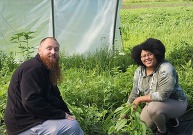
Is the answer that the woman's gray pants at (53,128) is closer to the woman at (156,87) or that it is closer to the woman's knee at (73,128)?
the woman's knee at (73,128)

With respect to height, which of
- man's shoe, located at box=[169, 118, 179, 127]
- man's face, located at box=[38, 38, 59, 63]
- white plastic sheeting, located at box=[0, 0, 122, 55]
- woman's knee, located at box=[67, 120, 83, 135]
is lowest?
man's shoe, located at box=[169, 118, 179, 127]

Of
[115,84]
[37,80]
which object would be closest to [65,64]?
[115,84]

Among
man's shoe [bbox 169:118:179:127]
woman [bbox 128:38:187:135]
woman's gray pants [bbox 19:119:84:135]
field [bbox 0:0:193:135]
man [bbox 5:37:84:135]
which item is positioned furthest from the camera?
man's shoe [bbox 169:118:179:127]

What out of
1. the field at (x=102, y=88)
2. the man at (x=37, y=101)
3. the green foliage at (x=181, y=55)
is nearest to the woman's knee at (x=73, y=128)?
the man at (x=37, y=101)

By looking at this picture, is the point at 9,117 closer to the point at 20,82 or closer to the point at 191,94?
the point at 20,82

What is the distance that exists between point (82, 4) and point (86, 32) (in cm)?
61

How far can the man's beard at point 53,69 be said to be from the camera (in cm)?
348

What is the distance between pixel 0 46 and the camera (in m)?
7.43

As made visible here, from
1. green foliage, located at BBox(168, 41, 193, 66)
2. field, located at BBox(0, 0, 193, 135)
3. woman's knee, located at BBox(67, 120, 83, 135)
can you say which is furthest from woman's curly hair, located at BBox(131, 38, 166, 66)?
green foliage, located at BBox(168, 41, 193, 66)

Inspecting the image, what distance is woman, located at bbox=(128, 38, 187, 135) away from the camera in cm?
405

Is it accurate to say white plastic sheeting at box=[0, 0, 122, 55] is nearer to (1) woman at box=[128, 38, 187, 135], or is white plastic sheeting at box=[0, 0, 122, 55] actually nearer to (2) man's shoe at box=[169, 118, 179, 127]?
(1) woman at box=[128, 38, 187, 135]

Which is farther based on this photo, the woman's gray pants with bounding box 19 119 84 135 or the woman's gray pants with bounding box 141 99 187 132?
the woman's gray pants with bounding box 141 99 187 132

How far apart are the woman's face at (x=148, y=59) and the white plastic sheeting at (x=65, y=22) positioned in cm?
371

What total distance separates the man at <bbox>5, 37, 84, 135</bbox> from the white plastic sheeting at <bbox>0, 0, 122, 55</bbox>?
4.07m
